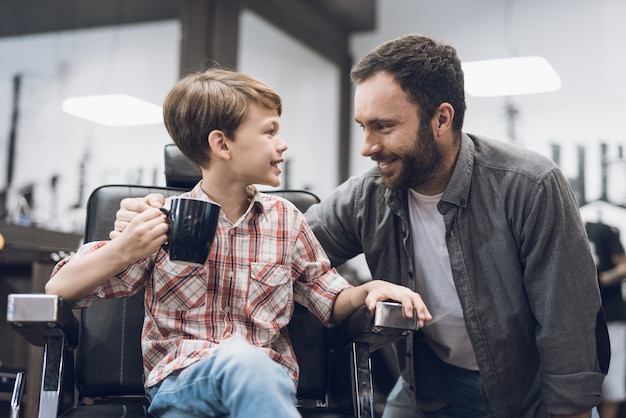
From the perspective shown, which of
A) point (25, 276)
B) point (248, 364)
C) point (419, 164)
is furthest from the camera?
point (25, 276)

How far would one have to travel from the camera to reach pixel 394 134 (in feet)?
4.58

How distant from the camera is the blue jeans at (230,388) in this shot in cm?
94

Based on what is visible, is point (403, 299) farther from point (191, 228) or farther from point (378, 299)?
point (191, 228)

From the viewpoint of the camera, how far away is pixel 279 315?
4.22 ft

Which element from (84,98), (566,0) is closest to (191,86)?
(84,98)

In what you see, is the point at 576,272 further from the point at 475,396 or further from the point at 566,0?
the point at 566,0

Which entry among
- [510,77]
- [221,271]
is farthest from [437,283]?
[510,77]

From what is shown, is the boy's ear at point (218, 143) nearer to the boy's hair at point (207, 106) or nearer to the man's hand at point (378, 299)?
the boy's hair at point (207, 106)

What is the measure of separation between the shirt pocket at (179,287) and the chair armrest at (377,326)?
0.28 metres

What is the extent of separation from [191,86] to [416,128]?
1.56ft

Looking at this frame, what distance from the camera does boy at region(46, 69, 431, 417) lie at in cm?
109

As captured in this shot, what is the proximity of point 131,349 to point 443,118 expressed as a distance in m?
0.82

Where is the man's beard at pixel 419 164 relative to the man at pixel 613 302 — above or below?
above

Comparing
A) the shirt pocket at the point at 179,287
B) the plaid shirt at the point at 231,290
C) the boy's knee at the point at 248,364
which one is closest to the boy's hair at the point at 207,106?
the plaid shirt at the point at 231,290
